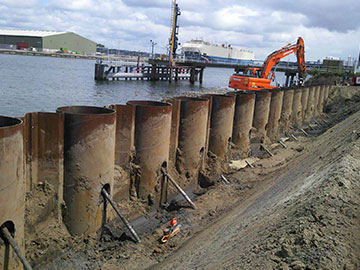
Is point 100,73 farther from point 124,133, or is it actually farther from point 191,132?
point 124,133

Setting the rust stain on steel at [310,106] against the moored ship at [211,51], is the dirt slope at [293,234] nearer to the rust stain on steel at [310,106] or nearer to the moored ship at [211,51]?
the rust stain on steel at [310,106]

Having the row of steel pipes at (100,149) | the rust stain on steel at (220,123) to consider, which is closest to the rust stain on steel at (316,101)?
the row of steel pipes at (100,149)

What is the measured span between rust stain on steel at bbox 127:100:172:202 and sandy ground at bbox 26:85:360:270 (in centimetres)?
61

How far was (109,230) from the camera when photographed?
8.04 meters

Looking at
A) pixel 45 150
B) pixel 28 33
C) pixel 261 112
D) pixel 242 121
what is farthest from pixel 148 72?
pixel 28 33

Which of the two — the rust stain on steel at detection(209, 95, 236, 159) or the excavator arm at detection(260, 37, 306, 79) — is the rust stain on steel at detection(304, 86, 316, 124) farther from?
the rust stain on steel at detection(209, 95, 236, 159)

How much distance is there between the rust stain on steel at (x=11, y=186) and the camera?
17.6 ft

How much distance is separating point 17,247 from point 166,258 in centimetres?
296

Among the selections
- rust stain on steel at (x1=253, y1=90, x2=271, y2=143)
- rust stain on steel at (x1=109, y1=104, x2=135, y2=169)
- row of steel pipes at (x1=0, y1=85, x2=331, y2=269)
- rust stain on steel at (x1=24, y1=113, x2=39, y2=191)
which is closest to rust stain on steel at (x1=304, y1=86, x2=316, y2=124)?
rust stain on steel at (x1=253, y1=90, x2=271, y2=143)

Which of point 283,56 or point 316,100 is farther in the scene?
point 283,56

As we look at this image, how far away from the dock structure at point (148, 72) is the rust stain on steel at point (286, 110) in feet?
109

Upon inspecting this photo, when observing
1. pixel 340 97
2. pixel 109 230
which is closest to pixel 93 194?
pixel 109 230

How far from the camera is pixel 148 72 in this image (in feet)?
191

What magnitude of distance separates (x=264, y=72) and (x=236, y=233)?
2728 cm
